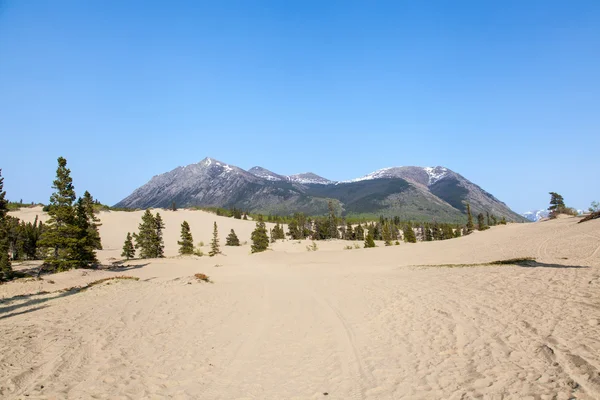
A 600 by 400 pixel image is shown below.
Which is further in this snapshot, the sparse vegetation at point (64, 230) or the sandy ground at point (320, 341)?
the sparse vegetation at point (64, 230)

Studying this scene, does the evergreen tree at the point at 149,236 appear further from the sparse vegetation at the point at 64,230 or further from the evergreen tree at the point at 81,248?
the sparse vegetation at the point at 64,230

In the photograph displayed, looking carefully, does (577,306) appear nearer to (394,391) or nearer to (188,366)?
(394,391)

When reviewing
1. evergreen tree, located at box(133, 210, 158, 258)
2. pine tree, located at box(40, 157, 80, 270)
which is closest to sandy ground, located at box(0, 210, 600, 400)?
pine tree, located at box(40, 157, 80, 270)

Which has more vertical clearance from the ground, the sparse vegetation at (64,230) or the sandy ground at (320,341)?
the sparse vegetation at (64,230)

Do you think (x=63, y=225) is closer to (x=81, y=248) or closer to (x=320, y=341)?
(x=81, y=248)

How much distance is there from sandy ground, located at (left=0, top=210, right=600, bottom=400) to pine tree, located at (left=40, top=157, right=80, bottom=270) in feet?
54.9

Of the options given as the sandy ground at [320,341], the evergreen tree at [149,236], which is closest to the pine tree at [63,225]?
the sandy ground at [320,341]

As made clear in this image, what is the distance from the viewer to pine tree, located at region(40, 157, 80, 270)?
107 feet

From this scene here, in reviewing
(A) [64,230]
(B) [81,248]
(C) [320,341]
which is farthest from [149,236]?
(C) [320,341]

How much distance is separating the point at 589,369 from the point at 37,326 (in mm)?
14676

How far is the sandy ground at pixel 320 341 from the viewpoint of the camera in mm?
6523

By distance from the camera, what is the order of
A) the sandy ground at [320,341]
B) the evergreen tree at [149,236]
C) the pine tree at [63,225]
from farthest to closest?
the evergreen tree at [149,236] → the pine tree at [63,225] → the sandy ground at [320,341]

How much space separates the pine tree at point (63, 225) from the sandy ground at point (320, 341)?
16739mm

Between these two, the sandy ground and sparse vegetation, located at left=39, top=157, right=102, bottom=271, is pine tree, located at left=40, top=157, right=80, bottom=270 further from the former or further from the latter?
the sandy ground
